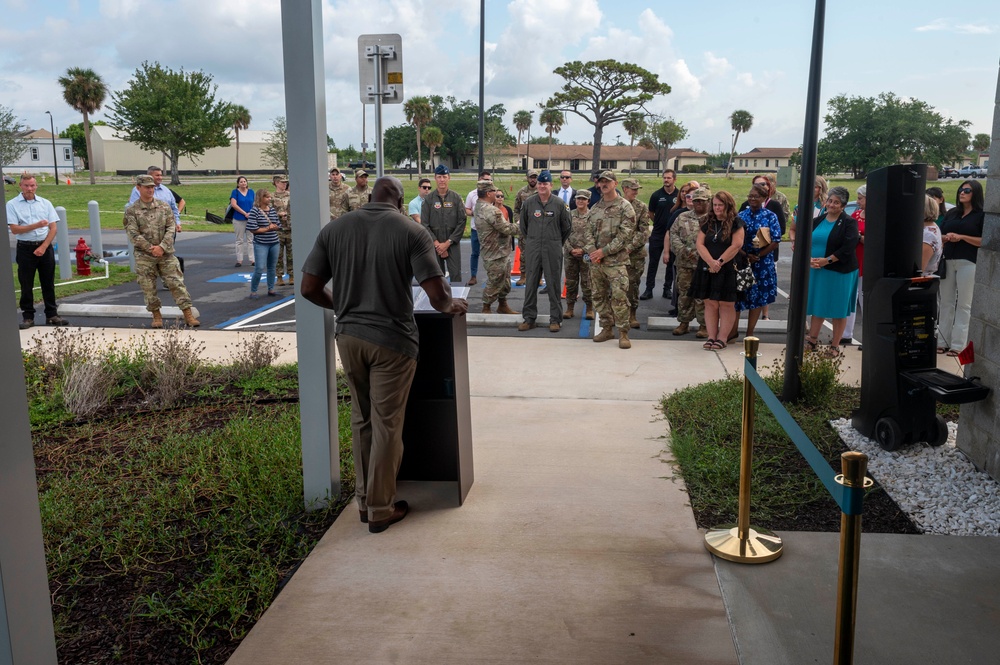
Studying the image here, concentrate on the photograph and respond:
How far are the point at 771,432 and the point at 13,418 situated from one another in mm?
5900

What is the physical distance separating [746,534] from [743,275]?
5.78m

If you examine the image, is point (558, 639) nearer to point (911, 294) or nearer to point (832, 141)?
point (911, 294)

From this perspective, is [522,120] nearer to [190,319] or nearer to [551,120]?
[551,120]

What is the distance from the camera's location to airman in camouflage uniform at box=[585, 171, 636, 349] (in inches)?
410

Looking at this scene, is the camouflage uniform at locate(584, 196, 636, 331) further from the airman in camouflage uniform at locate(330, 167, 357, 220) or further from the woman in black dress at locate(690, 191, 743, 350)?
the airman in camouflage uniform at locate(330, 167, 357, 220)

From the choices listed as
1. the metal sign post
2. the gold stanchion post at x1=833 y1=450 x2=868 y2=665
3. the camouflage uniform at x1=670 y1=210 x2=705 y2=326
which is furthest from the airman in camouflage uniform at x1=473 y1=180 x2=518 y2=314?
the gold stanchion post at x1=833 y1=450 x2=868 y2=665

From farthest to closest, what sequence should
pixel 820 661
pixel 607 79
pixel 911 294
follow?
pixel 607 79 → pixel 911 294 → pixel 820 661

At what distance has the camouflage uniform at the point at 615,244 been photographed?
1040 cm

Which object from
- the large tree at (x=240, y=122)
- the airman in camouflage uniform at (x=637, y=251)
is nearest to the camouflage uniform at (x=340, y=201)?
the airman in camouflage uniform at (x=637, y=251)

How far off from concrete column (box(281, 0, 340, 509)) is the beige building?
8639 cm

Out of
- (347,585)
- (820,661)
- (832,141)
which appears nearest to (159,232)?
(347,585)

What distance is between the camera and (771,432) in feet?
23.1

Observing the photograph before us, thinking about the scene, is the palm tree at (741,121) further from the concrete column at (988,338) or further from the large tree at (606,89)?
the concrete column at (988,338)

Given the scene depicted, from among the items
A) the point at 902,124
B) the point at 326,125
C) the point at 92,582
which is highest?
the point at 902,124
